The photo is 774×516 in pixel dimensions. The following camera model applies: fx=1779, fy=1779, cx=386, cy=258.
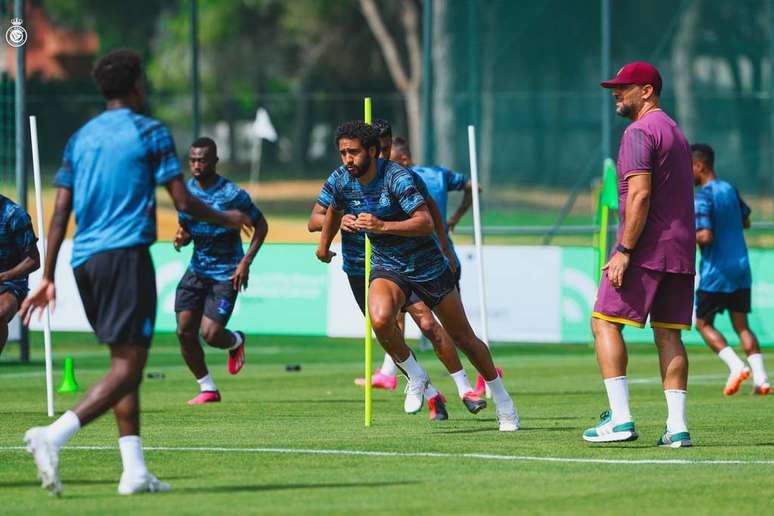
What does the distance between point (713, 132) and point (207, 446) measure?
19249 mm

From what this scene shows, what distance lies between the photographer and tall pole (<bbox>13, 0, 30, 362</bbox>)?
20.3 metres

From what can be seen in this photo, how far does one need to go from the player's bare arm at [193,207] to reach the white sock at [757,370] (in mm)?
8322

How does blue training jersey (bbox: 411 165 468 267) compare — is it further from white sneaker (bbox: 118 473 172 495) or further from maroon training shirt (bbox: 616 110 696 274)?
white sneaker (bbox: 118 473 172 495)

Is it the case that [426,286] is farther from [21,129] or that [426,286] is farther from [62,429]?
[21,129]

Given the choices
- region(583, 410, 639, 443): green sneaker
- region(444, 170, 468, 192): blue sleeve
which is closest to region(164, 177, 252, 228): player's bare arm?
region(583, 410, 639, 443): green sneaker

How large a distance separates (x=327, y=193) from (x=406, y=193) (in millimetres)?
870

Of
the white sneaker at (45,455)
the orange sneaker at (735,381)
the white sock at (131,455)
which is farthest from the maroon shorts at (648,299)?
the orange sneaker at (735,381)

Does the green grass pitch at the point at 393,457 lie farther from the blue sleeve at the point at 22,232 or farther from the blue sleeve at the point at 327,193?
the blue sleeve at the point at 327,193

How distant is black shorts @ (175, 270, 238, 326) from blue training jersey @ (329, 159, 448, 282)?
311 cm

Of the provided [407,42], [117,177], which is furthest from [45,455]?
[407,42]

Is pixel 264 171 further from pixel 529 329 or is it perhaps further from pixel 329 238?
pixel 329 238

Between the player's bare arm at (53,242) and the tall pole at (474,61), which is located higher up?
the tall pole at (474,61)

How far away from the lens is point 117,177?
28.0ft

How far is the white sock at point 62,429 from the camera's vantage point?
8.26m
